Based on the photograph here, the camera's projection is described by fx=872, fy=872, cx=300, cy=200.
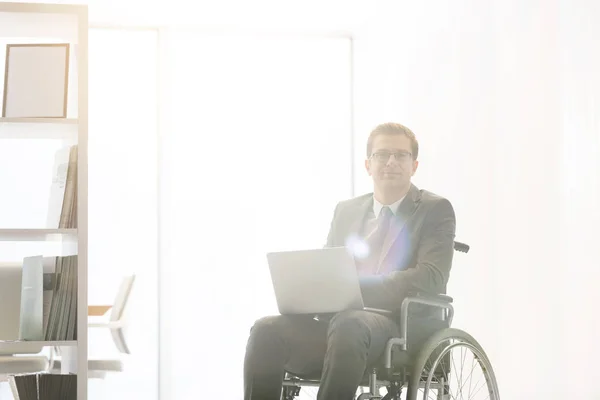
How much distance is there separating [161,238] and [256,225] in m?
0.64

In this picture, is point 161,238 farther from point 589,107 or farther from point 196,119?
point 589,107

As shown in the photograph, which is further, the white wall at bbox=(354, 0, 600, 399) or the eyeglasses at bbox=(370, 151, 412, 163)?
the white wall at bbox=(354, 0, 600, 399)

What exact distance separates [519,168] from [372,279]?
1517 mm

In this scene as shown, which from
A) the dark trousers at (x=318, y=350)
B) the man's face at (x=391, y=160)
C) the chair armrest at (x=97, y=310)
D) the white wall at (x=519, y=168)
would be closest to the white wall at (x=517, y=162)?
the white wall at (x=519, y=168)

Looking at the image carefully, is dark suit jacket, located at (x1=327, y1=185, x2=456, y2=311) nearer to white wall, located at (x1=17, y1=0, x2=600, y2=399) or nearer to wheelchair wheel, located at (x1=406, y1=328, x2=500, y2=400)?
wheelchair wheel, located at (x1=406, y1=328, x2=500, y2=400)

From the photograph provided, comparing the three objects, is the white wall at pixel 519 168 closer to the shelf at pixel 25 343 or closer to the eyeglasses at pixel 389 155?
the eyeglasses at pixel 389 155

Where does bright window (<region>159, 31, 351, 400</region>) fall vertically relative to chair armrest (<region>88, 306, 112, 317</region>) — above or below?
above

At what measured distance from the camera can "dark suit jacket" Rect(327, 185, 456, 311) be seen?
9.14 ft

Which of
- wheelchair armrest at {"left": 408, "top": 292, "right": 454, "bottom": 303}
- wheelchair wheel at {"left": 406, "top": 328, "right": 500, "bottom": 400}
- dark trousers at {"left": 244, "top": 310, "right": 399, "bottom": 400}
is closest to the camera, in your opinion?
dark trousers at {"left": 244, "top": 310, "right": 399, "bottom": 400}

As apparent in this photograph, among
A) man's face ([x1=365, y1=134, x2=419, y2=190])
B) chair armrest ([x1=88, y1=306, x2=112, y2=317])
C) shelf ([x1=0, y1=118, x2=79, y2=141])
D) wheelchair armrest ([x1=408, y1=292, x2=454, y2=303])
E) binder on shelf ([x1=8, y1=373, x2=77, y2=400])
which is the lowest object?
binder on shelf ([x1=8, y1=373, x2=77, y2=400])

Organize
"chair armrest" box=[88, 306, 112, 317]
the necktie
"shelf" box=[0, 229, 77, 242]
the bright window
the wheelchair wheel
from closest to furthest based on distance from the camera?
the wheelchair wheel, "shelf" box=[0, 229, 77, 242], the necktie, "chair armrest" box=[88, 306, 112, 317], the bright window

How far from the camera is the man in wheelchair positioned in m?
2.55

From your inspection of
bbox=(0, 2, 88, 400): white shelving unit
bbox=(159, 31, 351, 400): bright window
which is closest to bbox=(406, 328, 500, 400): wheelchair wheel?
bbox=(0, 2, 88, 400): white shelving unit

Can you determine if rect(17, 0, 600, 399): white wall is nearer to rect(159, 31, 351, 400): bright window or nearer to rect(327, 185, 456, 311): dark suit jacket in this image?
rect(159, 31, 351, 400): bright window
